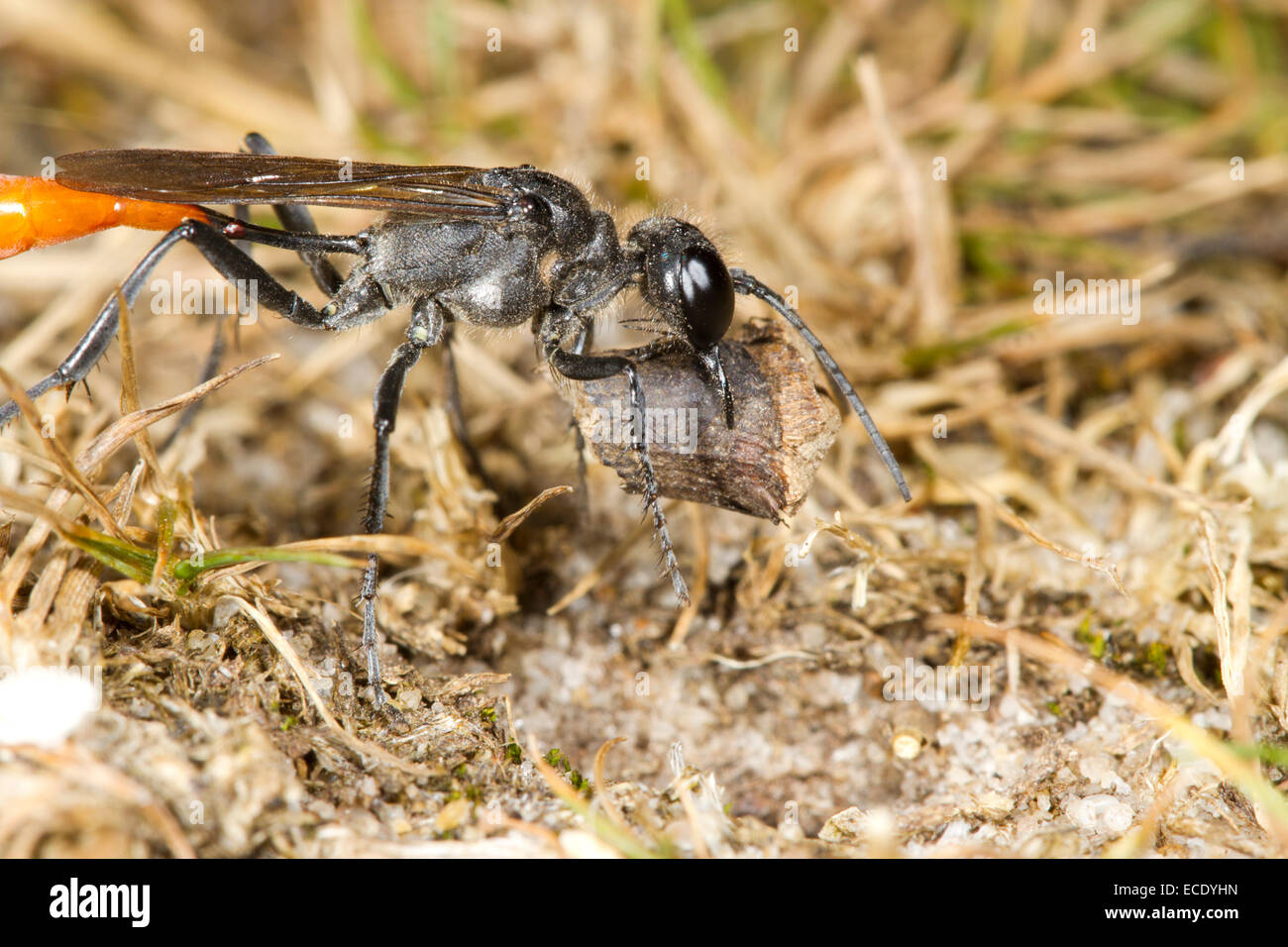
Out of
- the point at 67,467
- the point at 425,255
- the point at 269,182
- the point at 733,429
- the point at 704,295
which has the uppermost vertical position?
the point at 269,182

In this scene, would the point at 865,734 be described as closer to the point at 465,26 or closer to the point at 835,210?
the point at 835,210

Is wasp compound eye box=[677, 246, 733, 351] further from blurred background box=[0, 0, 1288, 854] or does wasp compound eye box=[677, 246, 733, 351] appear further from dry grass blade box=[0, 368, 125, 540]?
dry grass blade box=[0, 368, 125, 540]

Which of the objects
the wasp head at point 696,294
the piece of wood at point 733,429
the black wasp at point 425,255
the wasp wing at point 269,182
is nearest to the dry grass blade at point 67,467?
the black wasp at point 425,255

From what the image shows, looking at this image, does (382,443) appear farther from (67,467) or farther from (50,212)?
(50,212)

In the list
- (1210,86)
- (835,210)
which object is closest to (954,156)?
(835,210)

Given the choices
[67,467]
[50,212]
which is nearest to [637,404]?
[67,467]

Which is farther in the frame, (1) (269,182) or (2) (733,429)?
(1) (269,182)
